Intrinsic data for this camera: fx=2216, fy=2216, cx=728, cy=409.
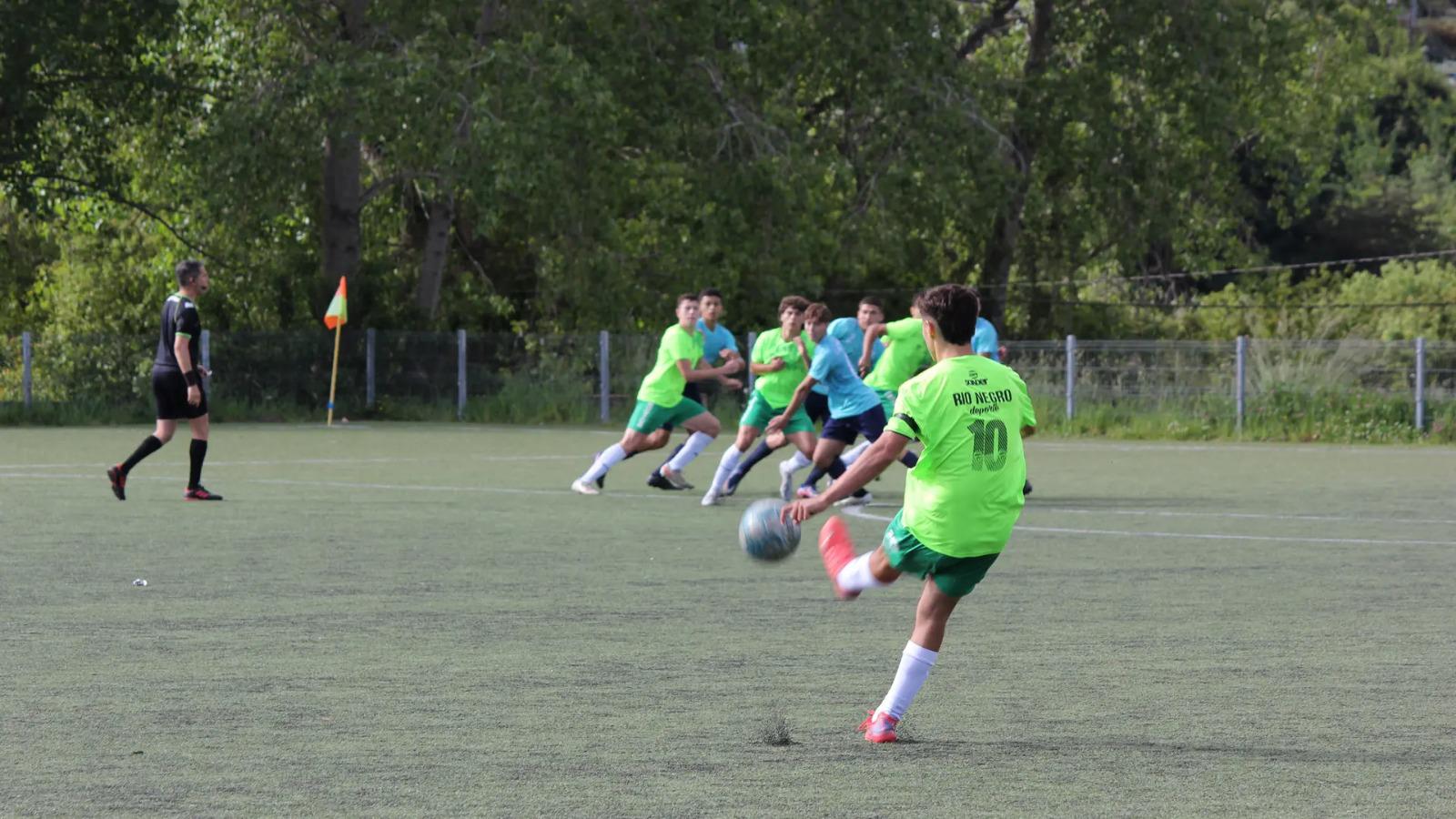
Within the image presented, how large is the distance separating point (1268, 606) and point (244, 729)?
222 inches

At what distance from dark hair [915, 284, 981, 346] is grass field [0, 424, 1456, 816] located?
132 cm

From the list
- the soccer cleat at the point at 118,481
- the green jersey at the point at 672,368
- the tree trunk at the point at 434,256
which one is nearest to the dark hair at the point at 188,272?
the soccer cleat at the point at 118,481

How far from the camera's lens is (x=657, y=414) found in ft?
60.2

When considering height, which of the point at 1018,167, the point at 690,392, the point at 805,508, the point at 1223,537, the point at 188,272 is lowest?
the point at 1223,537

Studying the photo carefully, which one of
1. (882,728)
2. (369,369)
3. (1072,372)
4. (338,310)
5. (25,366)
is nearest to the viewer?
(882,728)

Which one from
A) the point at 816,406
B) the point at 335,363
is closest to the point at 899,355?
the point at 816,406

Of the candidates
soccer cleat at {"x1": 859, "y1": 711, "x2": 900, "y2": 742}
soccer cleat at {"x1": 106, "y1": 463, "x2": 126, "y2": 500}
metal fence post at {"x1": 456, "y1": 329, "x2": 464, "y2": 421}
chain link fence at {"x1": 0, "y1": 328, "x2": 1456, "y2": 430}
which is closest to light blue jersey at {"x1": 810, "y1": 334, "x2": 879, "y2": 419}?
soccer cleat at {"x1": 106, "y1": 463, "x2": 126, "y2": 500}

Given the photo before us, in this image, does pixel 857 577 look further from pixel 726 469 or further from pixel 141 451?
pixel 141 451

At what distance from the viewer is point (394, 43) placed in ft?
120

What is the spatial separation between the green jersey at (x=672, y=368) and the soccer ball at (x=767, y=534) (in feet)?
33.4

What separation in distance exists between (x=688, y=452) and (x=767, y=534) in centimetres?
1171

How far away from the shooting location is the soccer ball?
25.6ft

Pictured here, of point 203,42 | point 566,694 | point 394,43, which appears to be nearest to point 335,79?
point 394,43

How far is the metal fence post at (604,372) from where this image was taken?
37156 mm
